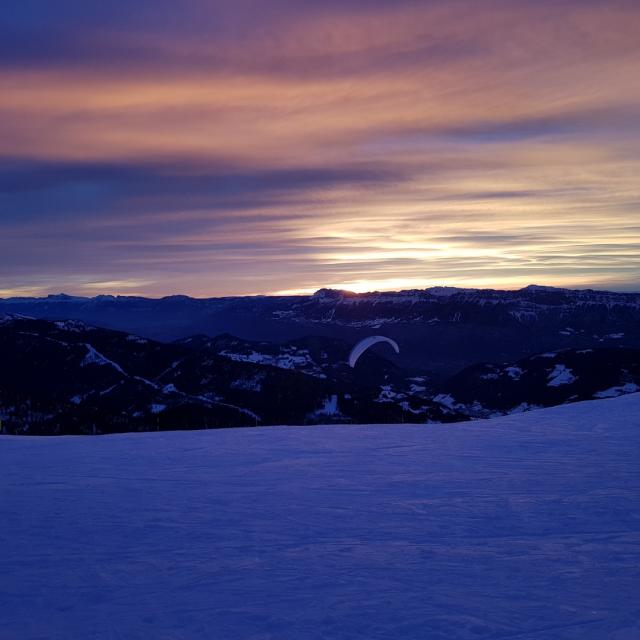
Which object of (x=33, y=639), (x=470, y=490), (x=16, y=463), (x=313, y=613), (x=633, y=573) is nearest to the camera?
(x=33, y=639)

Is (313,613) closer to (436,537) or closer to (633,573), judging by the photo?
(436,537)

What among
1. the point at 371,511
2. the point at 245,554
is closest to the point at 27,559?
the point at 245,554

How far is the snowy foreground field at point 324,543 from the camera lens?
746 centimetres

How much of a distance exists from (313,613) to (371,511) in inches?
165

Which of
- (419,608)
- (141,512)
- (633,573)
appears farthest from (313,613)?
(141,512)

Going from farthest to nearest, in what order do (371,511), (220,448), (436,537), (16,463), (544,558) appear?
(220,448) → (16,463) → (371,511) → (436,537) → (544,558)

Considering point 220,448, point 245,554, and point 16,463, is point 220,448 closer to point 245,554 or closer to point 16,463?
point 16,463

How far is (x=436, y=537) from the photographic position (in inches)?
402

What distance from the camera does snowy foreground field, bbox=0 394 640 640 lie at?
746cm

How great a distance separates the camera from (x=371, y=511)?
11672mm

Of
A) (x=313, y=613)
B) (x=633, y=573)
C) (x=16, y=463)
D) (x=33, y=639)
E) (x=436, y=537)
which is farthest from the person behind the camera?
(x=16, y=463)

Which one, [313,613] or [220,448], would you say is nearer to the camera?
[313,613]

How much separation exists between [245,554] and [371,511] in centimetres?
290

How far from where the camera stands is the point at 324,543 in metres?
9.99
